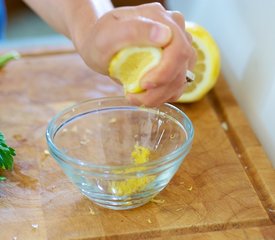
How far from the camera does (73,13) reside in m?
0.87

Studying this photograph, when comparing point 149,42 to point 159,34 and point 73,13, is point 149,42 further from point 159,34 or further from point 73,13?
point 73,13

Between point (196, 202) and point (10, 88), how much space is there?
0.43 metres

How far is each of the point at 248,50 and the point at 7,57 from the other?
1.45ft

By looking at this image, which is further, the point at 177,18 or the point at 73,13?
the point at 73,13

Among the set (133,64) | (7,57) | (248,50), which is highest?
(133,64)

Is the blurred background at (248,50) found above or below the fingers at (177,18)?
below

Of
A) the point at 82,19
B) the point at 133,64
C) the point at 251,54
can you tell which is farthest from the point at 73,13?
the point at 251,54

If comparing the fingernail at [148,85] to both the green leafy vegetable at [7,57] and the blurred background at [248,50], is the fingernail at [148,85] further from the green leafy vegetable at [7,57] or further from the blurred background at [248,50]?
the green leafy vegetable at [7,57]

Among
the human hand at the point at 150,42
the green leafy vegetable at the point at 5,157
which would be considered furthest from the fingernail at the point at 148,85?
the green leafy vegetable at the point at 5,157

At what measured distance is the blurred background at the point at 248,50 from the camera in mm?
903

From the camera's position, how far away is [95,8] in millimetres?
862

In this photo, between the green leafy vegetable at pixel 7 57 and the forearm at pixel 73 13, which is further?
the green leafy vegetable at pixel 7 57

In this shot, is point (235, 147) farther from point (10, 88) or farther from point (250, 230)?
point (10, 88)

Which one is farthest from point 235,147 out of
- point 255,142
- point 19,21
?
point 19,21
